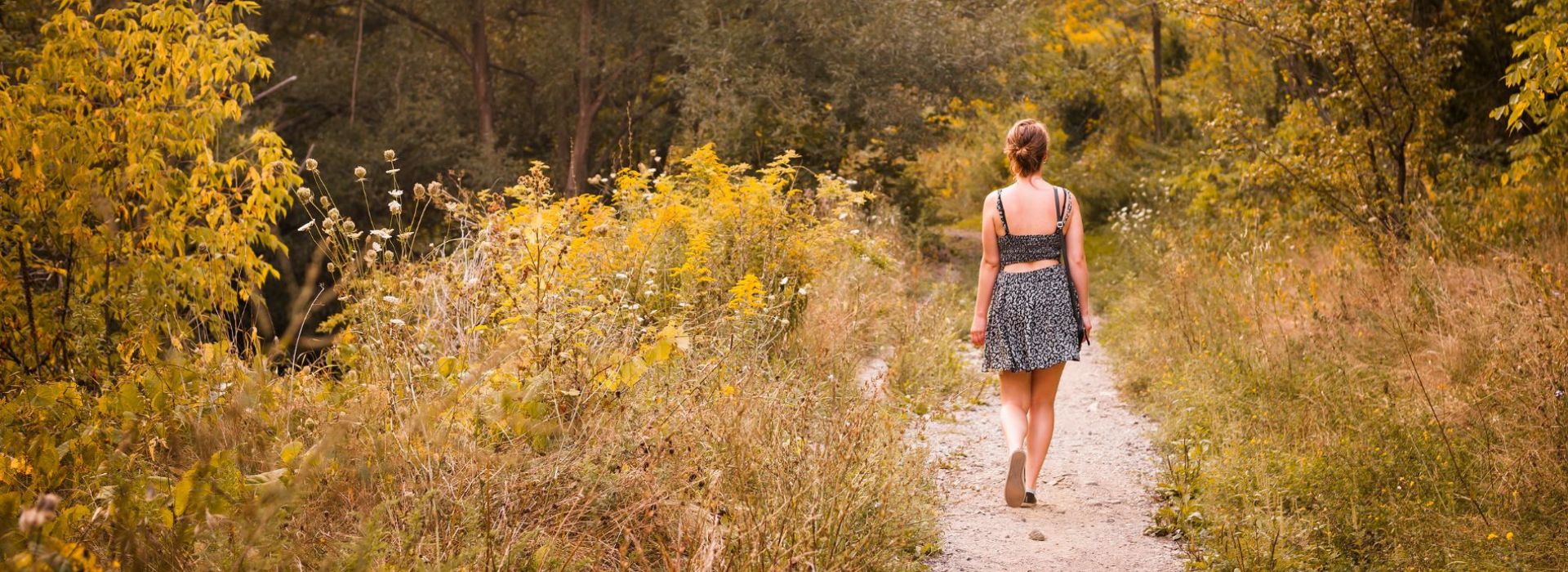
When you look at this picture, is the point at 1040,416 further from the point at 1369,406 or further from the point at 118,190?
the point at 118,190

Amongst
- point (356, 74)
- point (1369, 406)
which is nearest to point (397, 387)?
point (1369, 406)

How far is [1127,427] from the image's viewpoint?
721 centimetres

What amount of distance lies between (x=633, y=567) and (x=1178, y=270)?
712 centimetres

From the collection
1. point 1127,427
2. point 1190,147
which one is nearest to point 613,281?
point 1127,427

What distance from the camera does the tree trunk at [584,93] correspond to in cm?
1922

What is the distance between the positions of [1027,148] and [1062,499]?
1.77 m

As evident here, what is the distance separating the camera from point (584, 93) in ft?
65.2

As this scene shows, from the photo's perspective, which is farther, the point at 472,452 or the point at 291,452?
the point at 472,452

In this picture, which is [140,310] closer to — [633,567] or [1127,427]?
[633,567]

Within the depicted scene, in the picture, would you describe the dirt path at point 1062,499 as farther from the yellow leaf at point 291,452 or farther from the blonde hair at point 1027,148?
the yellow leaf at point 291,452

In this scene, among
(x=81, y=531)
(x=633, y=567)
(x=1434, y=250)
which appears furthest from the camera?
(x=1434, y=250)

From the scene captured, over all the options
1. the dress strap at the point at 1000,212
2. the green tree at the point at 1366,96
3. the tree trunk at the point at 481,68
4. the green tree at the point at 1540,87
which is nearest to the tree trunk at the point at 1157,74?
the green tree at the point at 1366,96

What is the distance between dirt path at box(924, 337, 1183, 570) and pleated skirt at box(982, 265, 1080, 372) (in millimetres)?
607

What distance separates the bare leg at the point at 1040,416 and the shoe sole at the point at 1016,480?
0.87ft
